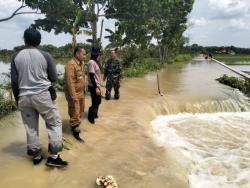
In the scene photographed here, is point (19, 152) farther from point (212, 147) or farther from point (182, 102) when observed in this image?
point (182, 102)

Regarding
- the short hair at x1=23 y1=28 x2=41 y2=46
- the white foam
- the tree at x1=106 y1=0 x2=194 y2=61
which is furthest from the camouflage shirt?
the tree at x1=106 y1=0 x2=194 y2=61

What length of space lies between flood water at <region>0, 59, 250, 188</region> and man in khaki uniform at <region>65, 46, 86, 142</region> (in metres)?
0.38

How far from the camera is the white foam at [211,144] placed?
6.71 m

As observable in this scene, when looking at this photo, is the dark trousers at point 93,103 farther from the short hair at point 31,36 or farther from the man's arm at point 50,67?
the short hair at point 31,36

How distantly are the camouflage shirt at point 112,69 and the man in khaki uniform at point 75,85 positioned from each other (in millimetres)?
4536

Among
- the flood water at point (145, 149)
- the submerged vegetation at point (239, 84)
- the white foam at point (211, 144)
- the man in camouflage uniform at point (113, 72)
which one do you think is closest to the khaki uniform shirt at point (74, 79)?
the flood water at point (145, 149)

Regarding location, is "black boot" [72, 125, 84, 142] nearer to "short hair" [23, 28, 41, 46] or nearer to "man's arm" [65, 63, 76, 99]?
"man's arm" [65, 63, 76, 99]

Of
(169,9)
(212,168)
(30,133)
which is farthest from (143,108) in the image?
(169,9)

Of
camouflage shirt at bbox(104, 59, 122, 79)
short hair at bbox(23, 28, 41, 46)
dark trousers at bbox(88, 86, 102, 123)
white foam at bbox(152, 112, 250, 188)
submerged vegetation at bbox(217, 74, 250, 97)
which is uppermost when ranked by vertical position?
short hair at bbox(23, 28, 41, 46)

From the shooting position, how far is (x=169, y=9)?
109ft

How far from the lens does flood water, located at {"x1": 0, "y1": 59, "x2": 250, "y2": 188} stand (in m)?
5.78

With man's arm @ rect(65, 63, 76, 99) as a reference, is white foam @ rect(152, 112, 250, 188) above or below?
below

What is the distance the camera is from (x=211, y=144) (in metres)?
9.10

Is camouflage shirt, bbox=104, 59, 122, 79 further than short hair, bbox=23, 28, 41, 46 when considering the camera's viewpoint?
Yes
